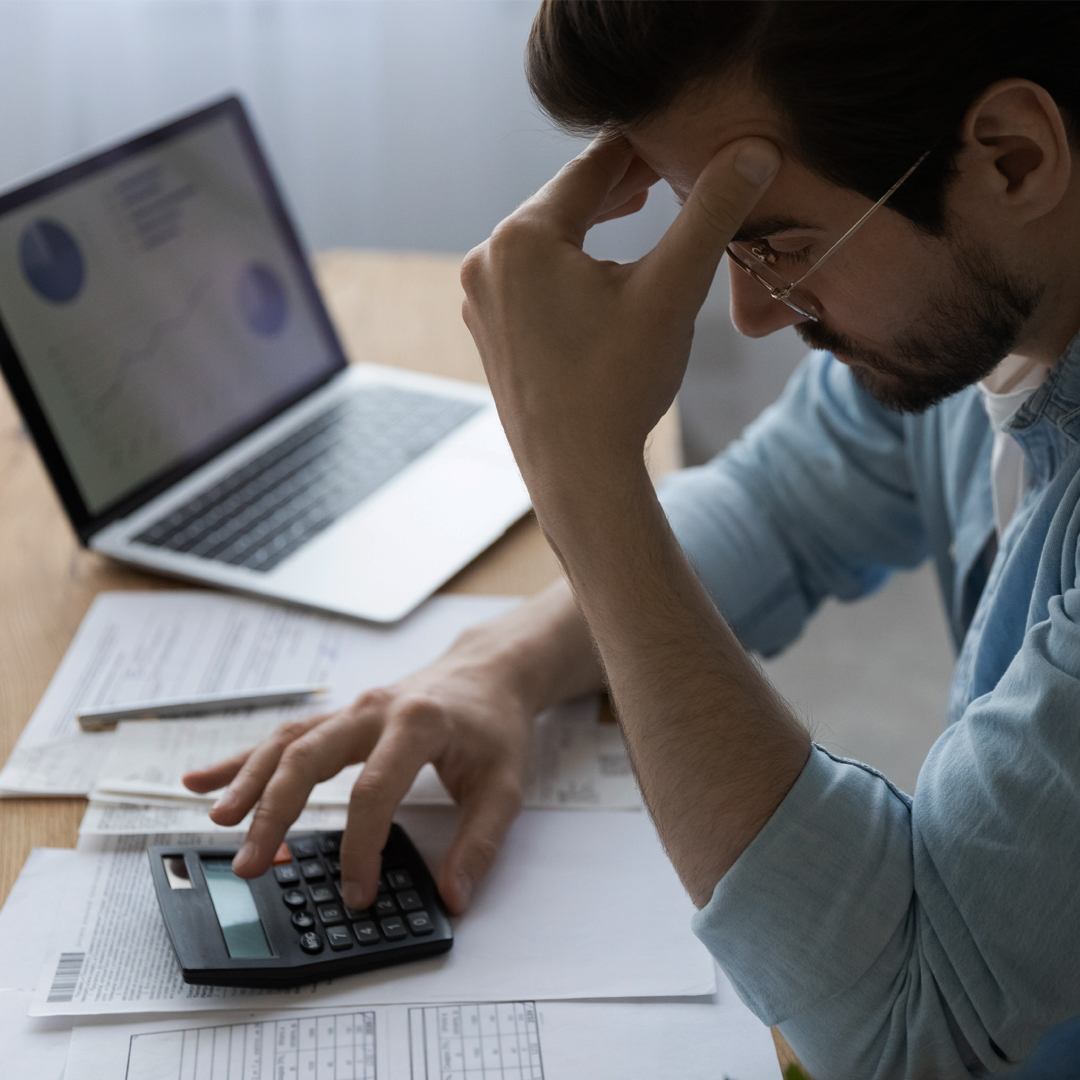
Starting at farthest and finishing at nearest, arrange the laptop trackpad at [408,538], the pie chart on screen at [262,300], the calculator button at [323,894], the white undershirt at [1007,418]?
1. the pie chart on screen at [262,300]
2. the laptop trackpad at [408,538]
3. the white undershirt at [1007,418]
4. the calculator button at [323,894]

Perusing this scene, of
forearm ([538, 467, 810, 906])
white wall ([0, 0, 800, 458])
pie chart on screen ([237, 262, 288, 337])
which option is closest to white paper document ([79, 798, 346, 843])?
forearm ([538, 467, 810, 906])

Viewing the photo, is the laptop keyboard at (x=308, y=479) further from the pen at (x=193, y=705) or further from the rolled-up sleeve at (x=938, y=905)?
the rolled-up sleeve at (x=938, y=905)

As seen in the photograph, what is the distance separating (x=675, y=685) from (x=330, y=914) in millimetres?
240

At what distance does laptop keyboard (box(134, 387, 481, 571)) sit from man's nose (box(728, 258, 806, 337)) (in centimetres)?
44

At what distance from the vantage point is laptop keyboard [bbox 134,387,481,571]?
1.08m

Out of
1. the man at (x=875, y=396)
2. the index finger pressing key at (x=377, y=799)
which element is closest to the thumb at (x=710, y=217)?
the man at (x=875, y=396)

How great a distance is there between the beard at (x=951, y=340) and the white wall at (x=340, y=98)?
1.49m

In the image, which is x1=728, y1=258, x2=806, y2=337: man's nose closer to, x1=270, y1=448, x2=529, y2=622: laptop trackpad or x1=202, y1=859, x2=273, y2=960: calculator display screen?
x1=270, y1=448, x2=529, y2=622: laptop trackpad

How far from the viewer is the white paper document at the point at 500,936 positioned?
2.15 feet

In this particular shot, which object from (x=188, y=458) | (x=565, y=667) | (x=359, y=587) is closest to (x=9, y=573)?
(x=188, y=458)

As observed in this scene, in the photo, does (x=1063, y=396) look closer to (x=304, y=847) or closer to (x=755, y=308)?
(x=755, y=308)

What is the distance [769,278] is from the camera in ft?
2.60

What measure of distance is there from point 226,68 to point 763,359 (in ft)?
3.96

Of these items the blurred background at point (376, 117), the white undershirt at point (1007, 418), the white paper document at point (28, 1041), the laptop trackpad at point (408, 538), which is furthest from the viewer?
the blurred background at point (376, 117)
